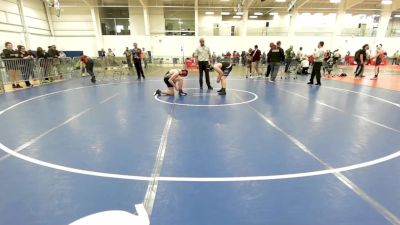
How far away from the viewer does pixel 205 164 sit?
11.1 feet

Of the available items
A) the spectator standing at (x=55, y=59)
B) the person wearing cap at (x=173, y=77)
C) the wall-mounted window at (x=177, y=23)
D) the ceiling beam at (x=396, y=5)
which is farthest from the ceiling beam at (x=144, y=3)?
the ceiling beam at (x=396, y=5)

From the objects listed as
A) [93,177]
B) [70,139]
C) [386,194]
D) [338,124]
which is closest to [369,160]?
[386,194]

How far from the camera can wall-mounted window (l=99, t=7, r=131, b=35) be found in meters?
28.3

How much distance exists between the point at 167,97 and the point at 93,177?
201 inches

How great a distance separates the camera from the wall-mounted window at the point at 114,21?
28.3 m

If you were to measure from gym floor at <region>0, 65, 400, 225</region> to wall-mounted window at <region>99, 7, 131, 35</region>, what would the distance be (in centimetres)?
2449

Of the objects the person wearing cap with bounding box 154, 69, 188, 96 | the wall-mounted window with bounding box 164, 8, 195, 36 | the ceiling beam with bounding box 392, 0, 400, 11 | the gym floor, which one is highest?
the ceiling beam with bounding box 392, 0, 400, 11

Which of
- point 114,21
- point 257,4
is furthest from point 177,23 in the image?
point 257,4

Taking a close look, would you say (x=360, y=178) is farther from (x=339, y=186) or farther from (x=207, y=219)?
(x=207, y=219)

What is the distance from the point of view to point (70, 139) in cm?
431

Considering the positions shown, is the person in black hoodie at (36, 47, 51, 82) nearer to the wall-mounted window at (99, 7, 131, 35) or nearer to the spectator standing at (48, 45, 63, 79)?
the spectator standing at (48, 45, 63, 79)

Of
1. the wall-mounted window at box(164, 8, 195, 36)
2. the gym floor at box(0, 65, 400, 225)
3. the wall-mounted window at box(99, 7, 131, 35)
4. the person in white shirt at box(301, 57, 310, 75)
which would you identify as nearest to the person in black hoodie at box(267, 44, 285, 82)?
the person in white shirt at box(301, 57, 310, 75)

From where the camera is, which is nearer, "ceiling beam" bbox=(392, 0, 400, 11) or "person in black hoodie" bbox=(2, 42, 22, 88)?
"person in black hoodie" bbox=(2, 42, 22, 88)

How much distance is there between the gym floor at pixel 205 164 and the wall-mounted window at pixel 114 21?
2449cm
